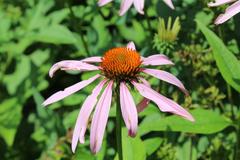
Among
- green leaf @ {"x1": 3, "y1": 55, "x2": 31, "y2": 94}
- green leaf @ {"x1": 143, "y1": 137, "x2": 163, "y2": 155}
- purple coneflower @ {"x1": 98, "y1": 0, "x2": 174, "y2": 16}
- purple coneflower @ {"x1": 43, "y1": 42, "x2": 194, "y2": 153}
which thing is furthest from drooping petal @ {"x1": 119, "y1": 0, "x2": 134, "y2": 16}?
green leaf @ {"x1": 3, "y1": 55, "x2": 31, "y2": 94}

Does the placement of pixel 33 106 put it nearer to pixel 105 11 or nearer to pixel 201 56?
pixel 105 11

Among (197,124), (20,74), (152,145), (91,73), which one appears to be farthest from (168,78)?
(20,74)

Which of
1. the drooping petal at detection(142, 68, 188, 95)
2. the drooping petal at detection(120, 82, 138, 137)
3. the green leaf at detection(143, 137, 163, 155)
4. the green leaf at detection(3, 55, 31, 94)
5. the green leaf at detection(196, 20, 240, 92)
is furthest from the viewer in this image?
the green leaf at detection(3, 55, 31, 94)

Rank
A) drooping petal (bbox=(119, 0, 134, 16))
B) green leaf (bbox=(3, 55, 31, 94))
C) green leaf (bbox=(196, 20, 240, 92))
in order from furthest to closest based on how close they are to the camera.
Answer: green leaf (bbox=(3, 55, 31, 94)) < drooping petal (bbox=(119, 0, 134, 16)) < green leaf (bbox=(196, 20, 240, 92))

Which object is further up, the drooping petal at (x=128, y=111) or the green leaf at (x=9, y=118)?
the green leaf at (x=9, y=118)

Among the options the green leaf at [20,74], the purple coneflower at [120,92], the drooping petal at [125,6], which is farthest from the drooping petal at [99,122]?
the green leaf at [20,74]

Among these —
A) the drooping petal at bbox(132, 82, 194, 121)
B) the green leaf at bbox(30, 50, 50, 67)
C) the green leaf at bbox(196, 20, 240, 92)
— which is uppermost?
the green leaf at bbox(30, 50, 50, 67)

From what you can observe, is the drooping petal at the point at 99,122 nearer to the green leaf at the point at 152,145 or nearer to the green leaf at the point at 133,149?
the green leaf at the point at 133,149

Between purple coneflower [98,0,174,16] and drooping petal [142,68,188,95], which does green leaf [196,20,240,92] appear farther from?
purple coneflower [98,0,174,16]
